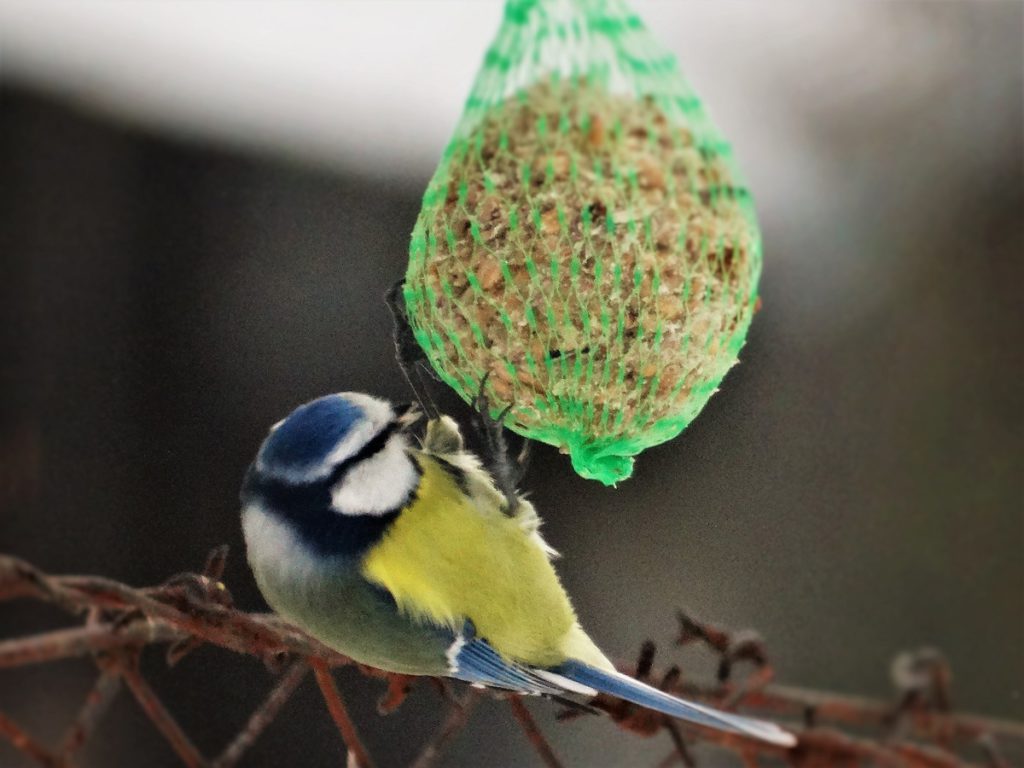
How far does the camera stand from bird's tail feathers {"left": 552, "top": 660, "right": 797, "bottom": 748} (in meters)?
0.79

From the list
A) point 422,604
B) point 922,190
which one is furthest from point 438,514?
point 922,190

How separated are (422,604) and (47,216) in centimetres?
60

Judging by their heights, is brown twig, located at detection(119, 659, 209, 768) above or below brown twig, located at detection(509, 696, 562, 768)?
above

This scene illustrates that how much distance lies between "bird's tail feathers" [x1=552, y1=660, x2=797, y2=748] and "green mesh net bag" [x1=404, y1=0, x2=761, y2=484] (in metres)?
0.22

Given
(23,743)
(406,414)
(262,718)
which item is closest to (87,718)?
(23,743)

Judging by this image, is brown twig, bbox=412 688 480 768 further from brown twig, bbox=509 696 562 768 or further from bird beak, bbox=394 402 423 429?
bird beak, bbox=394 402 423 429

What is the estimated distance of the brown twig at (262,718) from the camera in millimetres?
812

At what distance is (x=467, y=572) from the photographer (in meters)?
0.92

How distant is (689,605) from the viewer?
1.04m

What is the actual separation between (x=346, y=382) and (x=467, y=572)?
224mm

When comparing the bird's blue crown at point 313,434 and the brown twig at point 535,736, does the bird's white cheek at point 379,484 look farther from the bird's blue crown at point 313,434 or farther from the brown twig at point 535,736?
the brown twig at point 535,736

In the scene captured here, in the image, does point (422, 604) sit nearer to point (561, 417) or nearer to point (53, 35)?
point (561, 417)

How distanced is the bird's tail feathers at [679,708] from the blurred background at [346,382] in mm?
147

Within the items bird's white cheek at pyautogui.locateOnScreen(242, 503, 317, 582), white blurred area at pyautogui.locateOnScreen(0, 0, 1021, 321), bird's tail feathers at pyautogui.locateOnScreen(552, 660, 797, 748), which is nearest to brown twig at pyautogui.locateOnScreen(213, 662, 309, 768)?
bird's white cheek at pyautogui.locateOnScreen(242, 503, 317, 582)
